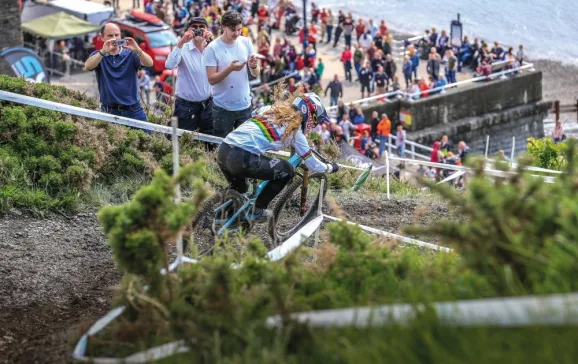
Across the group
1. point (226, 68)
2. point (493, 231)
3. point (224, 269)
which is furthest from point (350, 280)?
point (226, 68)

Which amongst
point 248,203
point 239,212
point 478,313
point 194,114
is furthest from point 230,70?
point 478,313

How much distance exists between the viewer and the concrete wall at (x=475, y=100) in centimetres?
3697

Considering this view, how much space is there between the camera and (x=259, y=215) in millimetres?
9977

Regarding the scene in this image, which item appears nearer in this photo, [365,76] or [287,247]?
[287,247]

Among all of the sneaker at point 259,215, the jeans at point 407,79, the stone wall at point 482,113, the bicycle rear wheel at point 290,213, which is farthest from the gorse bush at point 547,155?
the jeans at point 407,79

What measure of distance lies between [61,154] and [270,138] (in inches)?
131

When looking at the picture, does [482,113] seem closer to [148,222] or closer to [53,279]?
[53,279]

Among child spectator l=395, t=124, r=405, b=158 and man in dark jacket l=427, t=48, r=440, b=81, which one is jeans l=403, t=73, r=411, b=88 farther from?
child spectator l=395, t=124, r=405, b=158

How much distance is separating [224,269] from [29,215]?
539 cm

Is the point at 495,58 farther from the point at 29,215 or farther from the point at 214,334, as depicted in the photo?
the point at 214,334

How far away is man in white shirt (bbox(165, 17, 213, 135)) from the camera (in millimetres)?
12547

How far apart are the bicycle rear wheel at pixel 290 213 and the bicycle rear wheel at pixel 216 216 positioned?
0.36 m

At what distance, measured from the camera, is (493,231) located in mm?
5398

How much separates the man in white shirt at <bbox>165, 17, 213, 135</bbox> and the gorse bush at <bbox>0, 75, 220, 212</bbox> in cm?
41
